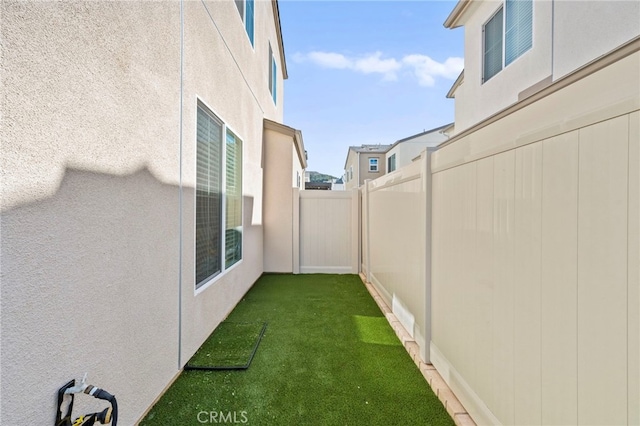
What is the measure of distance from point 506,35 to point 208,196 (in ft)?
22.8

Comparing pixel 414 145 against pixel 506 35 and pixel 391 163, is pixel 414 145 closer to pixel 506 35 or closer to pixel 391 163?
pixel 391 163

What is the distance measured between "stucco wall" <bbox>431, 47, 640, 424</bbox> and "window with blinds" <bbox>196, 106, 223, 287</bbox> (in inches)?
104

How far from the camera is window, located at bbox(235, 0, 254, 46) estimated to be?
503 cm

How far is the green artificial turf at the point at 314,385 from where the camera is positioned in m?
2.28

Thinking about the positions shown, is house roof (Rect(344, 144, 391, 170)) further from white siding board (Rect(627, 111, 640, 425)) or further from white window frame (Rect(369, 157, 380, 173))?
white siding board (Rect(627, 111, 640, 425))

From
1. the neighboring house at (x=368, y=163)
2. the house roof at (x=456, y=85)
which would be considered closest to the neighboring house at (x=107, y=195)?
the house roof at (x=456, y=85)

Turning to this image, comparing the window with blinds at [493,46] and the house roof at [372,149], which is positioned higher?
the house roof at [372,149]

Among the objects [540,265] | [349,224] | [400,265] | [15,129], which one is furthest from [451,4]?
[15,129]

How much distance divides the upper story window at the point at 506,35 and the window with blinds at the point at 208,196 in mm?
6059

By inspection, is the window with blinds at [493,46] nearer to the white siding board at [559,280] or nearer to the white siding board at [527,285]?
the white siding board at [527,285]

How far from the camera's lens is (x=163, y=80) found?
8.14 feet

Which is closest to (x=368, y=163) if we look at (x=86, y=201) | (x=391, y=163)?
(x=391, y=163)

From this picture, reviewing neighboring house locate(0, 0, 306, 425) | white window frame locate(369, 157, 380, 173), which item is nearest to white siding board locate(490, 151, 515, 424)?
neighboring house locate(0, 0, 306, 425)

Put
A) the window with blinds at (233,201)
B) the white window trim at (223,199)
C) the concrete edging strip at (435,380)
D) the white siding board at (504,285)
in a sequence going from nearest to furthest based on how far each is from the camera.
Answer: the white siding board at (504,285)
the concrete edging strip at (435,380)
the white window trim at (223,199)
the window with blinds at (233,201)
